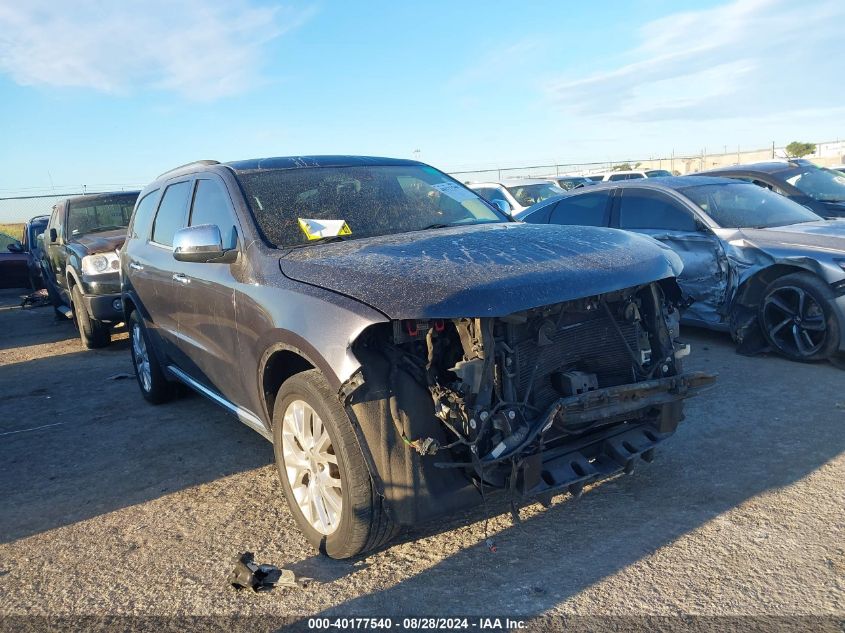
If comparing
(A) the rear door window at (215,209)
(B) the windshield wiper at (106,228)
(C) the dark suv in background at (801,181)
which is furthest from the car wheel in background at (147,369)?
(C) the dark suv in background at (801,181)

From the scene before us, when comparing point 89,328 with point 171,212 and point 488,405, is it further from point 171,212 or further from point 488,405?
point 488,405

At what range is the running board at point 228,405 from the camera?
391 cm

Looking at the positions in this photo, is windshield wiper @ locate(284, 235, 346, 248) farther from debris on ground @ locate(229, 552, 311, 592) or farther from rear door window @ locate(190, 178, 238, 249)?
debris on ground @ locate(229, 552, 311, 592)

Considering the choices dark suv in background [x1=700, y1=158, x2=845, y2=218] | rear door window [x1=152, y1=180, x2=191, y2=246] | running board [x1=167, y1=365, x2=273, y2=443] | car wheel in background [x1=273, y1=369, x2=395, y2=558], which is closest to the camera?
car wheel in background [x1=273, y1=369, x2=395, y2=558]

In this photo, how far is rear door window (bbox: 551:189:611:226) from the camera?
7.80 metres

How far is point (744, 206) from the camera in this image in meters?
6.88

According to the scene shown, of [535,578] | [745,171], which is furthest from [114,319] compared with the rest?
[745,171]

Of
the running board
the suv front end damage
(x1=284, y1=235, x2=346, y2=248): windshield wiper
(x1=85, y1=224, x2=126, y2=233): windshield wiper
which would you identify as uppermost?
(x1=284, y1=235, x2=346, y2=248): windshield wiper

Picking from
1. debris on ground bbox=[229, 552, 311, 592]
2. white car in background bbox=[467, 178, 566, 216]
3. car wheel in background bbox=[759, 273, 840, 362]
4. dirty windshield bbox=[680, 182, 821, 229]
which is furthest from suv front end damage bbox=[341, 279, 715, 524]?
white car in background bbox=[467, 178, 566, 216]

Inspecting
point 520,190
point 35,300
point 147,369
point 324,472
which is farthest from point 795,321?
point 35,300

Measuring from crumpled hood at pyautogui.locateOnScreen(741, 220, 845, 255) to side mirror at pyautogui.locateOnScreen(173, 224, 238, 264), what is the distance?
15.6ft

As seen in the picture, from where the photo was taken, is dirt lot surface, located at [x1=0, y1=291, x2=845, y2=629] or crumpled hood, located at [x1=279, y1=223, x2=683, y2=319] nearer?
crumpled hood, located at [x1=279, y1=223, x2=683, y2=319]

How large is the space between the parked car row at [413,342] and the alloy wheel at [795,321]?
109 inches

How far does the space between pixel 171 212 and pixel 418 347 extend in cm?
303
